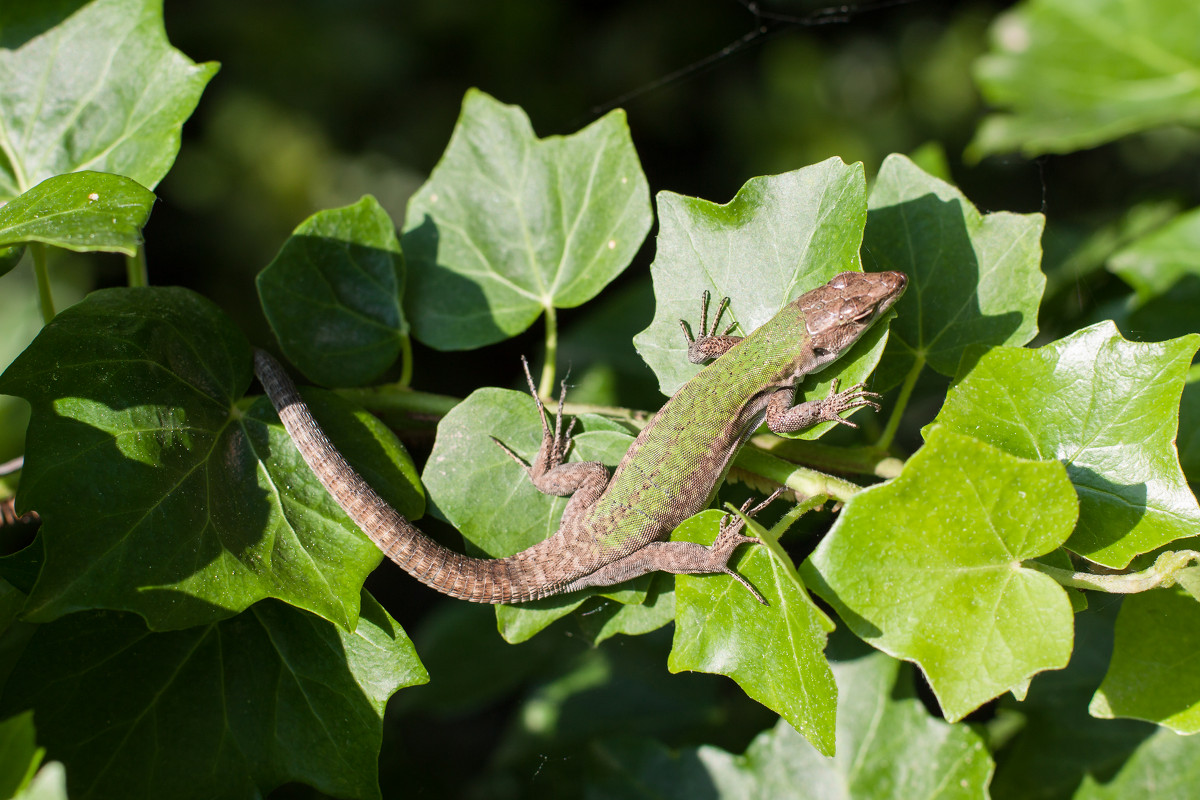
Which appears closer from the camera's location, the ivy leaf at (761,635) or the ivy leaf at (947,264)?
the ivy leaf at (761,635)

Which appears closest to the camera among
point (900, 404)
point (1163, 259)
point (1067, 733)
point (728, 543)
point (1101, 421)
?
point (1101, 421)

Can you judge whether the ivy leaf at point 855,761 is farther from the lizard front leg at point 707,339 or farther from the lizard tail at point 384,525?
the lizard front leg at point 707,339

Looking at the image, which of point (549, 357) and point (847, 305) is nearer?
point (847, 305)

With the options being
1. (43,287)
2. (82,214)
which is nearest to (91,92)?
(43,287)

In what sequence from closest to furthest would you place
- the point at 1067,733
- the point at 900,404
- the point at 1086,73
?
the point at 900,404
the point at 1067,733
the point at 1086,73

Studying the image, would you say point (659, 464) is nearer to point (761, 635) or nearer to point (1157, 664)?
point (761, 635)

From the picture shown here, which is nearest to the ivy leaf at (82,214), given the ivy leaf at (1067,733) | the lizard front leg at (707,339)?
the lizard front leg at (707,339)
